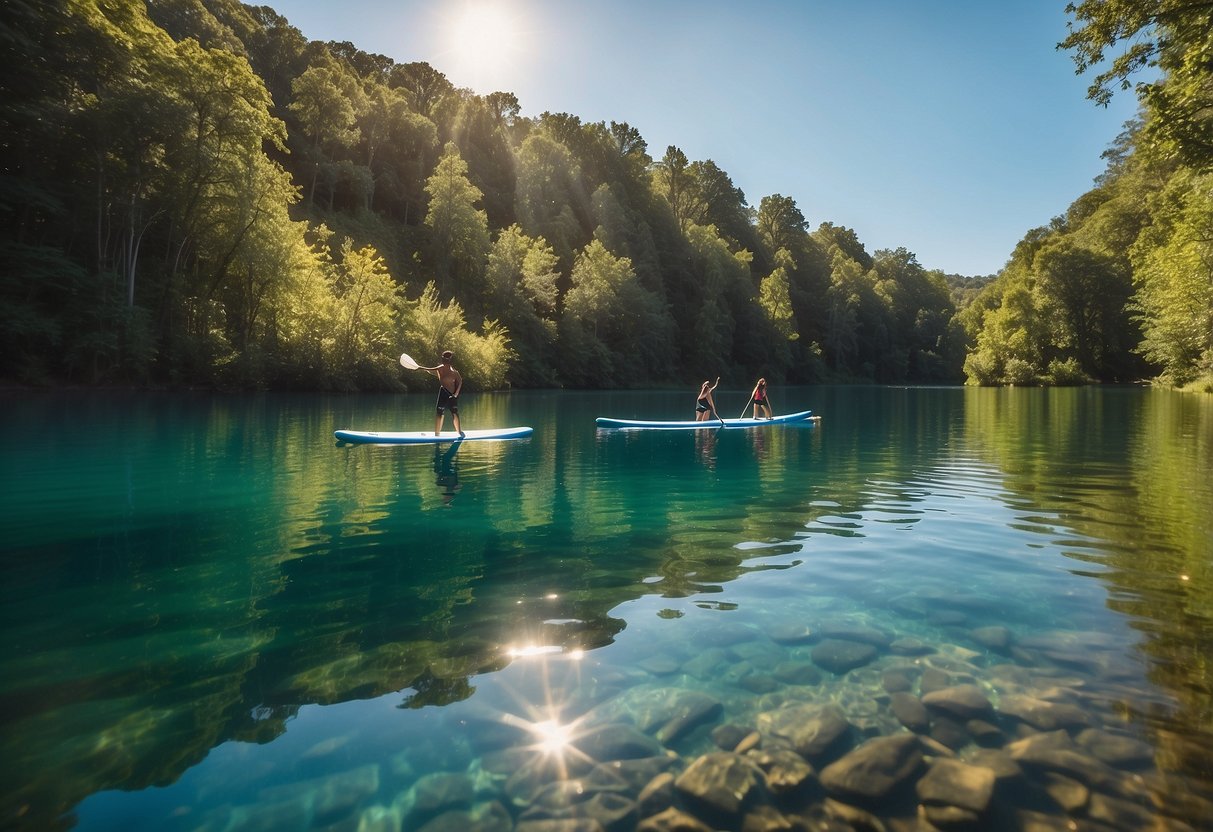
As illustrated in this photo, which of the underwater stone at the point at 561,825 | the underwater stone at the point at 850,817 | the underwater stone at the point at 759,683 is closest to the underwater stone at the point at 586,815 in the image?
the underwater stone at the point at 561,825

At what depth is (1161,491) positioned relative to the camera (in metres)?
10.3

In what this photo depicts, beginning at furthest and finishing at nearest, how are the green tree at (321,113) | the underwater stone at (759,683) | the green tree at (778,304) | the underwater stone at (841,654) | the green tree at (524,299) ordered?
1. the green tree at (778,304)
2. the green tree at (321,113)
3. the green tree at (524,299)
4. the underwater stone at (841,654)
5. the underwater stone at (759,683)

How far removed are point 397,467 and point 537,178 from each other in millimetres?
70944

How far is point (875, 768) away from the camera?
10.7 ft

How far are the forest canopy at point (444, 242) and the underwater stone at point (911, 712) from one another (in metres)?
16.6

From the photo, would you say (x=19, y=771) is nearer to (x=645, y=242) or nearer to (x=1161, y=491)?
(x=1161, y=491)

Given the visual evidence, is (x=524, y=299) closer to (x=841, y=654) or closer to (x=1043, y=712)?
(x=841, y=654)

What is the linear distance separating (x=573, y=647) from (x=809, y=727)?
166 centimetres

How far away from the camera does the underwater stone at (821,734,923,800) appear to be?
3105mm

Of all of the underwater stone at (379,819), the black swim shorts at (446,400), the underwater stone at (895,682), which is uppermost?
the black swim shorts at (446,400)

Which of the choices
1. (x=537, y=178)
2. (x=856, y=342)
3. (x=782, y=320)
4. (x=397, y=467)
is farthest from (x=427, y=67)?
(x=397, y=467)

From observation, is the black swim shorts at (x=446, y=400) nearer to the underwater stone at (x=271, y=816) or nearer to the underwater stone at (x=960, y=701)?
the underwater stone at (x=960, y=701)

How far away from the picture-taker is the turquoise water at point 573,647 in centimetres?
307

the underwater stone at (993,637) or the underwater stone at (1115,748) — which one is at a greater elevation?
the underwater stone at (993,637)
